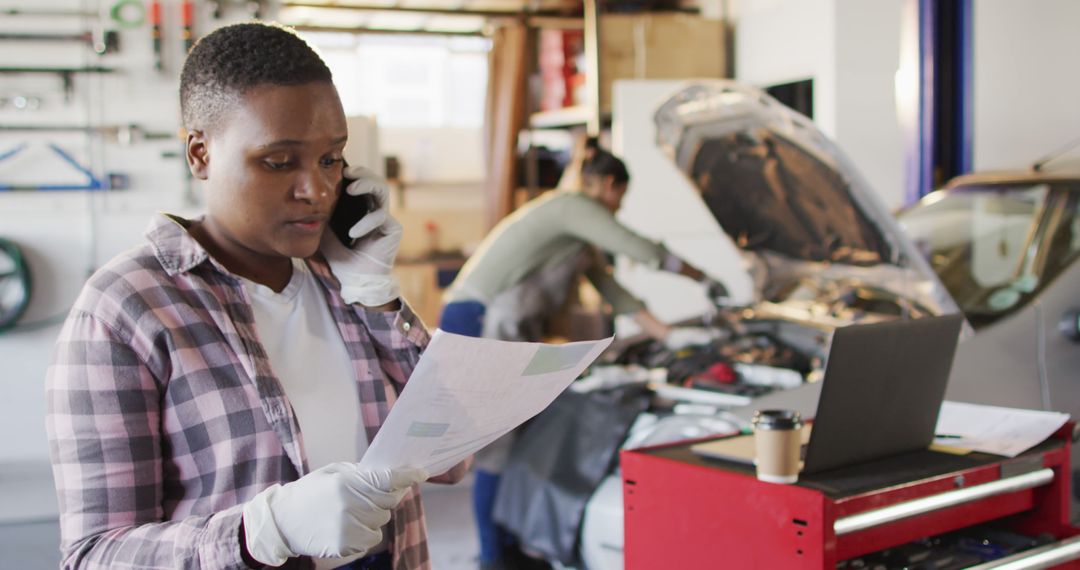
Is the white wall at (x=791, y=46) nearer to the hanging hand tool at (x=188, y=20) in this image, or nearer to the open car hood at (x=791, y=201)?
the open car hood at (x=791, y=201)

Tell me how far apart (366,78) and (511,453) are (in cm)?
444

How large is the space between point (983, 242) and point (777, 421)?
6.23 ft

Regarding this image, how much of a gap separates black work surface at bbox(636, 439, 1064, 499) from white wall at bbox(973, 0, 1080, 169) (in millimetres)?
2889

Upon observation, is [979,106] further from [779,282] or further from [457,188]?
[457,188]

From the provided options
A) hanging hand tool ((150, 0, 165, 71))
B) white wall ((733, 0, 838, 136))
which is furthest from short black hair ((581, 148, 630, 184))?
hanging hand tool ((150, 0, 165, 71))

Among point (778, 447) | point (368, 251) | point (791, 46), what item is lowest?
point (778, 447)

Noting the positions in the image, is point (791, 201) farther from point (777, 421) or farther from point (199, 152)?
point (199, 152)

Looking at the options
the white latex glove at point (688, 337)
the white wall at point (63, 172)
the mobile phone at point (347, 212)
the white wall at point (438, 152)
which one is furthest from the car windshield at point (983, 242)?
the white wall at point (438, 152)

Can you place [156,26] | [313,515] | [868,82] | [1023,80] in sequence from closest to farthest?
[313,515], [156,26], [1023,80], [868,82]

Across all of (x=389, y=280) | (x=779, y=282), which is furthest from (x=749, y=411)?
(x=389, y=280)

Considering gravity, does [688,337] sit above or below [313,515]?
below

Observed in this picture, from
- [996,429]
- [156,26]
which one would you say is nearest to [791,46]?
[156,26]

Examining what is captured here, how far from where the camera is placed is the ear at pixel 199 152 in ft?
3.72

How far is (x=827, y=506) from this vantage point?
1.32 meters
